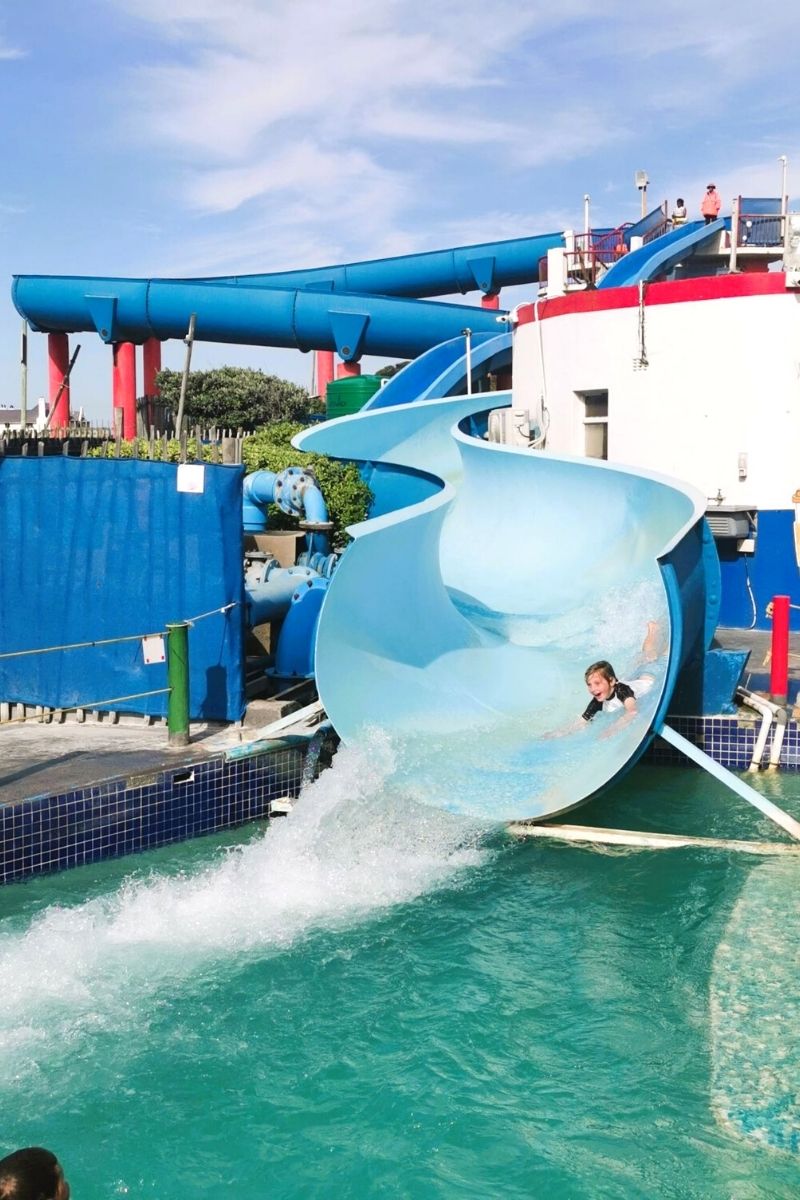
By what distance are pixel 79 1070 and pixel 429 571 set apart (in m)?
5.35

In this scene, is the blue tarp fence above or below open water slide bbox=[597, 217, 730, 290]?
below

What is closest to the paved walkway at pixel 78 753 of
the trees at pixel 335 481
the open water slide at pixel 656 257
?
the trees at pixel 335 481

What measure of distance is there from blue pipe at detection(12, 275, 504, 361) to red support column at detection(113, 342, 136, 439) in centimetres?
103

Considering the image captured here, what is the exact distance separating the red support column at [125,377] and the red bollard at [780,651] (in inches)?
579

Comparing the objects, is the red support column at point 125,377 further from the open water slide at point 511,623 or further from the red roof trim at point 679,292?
the open water slide at point 511,623

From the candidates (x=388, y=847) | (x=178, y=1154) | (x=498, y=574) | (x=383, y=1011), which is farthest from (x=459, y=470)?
(x=178, y=1154)

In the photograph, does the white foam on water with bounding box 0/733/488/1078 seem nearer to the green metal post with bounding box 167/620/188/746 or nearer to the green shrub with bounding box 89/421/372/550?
the green metal post with bounding box 167/620/188/746

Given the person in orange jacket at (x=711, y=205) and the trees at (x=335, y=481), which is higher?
the person in orange jacket at (x=711, y=205)

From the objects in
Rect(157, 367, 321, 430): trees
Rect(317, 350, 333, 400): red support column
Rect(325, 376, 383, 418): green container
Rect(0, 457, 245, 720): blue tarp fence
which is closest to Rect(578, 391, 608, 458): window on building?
Rect(0, 457, 245, 720): blue tarp fence

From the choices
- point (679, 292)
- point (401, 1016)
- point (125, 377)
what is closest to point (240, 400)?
point (125, 377)

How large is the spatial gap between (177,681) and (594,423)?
19.3ft

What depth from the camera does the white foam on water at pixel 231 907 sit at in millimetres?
4504

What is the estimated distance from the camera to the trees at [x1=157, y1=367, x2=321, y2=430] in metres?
Result: 32.6

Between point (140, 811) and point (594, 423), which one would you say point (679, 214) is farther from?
point (140, 811)
